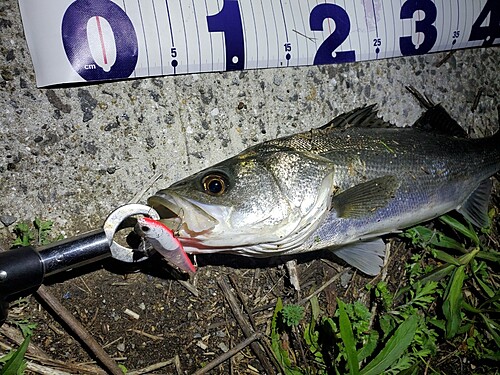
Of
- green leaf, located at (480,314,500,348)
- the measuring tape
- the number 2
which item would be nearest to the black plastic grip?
the measuring tape

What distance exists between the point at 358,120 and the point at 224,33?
86 centimetres

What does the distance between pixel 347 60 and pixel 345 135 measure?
0.68 m

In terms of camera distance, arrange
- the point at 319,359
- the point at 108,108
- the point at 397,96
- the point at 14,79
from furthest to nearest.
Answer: the point at 397,96 → the point at 319,359 → the point at 108,108 → the point at 14,79

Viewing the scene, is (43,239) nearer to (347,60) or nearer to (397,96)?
(347,60)

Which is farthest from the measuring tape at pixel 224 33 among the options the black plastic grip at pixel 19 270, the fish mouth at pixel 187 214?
the black plastic grip at pixel 19 270

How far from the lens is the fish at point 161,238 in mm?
2072

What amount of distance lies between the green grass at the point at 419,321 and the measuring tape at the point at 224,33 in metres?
1.21

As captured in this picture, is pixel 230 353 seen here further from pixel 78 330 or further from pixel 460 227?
pixel 460 227

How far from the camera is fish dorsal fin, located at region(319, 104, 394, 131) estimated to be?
2791mm

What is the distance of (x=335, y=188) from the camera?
99.9 inches

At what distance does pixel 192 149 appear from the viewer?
2.95m

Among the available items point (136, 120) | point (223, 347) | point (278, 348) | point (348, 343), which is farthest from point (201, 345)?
point (136, 120)

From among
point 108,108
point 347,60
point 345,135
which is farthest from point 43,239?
point 347,60

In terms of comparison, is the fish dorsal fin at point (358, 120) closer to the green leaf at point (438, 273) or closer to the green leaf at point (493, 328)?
the green leaf at point (438, 273)
